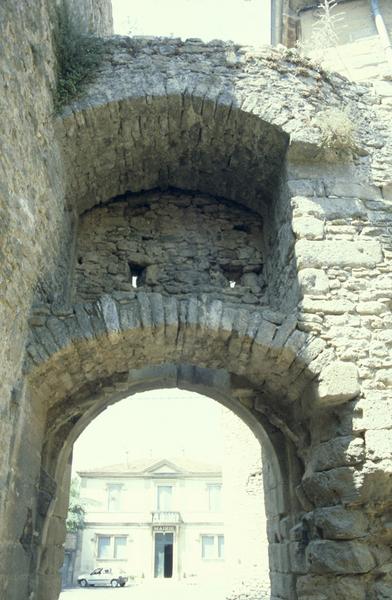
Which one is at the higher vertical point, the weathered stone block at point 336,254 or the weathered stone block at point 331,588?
the weathered stone block at point 336,254

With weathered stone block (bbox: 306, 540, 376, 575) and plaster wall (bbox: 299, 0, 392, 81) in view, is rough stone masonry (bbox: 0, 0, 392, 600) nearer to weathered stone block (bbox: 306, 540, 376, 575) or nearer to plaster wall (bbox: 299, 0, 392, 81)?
weathered stone block (bbox: 306, 540, 376, 575)

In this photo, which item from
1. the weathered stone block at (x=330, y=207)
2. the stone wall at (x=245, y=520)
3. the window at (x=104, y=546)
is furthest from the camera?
the window at (x=104, y=546)

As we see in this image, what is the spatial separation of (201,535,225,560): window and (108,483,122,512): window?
14.5 ft

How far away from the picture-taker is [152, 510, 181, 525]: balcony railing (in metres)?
26.2

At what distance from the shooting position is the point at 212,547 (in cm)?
2583

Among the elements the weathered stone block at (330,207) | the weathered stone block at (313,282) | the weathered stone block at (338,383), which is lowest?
the weathered stone block at (338,383)

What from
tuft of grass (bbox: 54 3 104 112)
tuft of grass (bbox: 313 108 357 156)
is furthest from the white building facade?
tuft of grass (bbox: 54 3 104 112)

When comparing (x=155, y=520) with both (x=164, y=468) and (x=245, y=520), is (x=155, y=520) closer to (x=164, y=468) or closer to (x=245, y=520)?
(x=164, y=468)

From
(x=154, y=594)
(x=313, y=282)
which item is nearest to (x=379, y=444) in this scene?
(x=313, y=282)

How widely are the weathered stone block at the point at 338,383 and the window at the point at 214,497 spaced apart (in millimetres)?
24814

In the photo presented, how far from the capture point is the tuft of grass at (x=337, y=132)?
4.89 metres

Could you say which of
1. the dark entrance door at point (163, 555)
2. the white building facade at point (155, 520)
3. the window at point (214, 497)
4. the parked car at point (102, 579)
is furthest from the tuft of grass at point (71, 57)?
the window at point (214, 497)

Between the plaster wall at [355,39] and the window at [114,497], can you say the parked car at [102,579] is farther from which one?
the plaster wall at [355,39]

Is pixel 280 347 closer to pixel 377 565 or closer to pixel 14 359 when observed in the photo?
pixel 377 565
